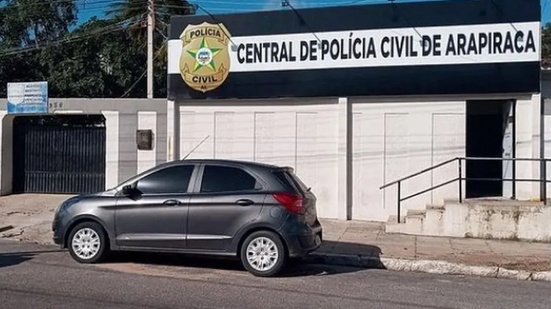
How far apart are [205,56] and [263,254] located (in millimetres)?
8188

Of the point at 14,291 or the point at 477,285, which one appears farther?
the point at 477,285

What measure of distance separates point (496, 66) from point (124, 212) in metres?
9.16

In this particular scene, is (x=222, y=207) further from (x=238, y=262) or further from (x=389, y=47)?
(x=389, y=47)

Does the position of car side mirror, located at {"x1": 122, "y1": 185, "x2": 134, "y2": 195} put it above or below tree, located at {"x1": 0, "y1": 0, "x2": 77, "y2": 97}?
below

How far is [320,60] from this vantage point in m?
15.3

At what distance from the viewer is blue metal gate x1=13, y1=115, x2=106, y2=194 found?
18141 mm

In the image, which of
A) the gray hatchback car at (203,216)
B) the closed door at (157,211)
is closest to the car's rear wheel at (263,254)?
the gray hatchback car at (203,216)

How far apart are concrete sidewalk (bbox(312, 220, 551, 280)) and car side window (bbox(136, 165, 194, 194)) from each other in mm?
2703

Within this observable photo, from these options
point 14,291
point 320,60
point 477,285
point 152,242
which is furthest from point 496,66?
point 14,291

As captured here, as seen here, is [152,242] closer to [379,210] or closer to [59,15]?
[379,210]

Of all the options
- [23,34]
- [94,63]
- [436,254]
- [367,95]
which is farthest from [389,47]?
[23,34]

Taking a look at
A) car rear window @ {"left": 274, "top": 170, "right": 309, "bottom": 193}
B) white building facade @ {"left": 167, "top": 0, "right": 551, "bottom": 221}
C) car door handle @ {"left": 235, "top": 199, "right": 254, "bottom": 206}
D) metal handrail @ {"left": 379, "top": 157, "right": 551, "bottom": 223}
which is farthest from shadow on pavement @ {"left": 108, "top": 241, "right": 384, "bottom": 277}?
white building facade @ {"left": 167, "top": 0, "right": 551, "bottom": 221}

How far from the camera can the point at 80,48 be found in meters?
28.6

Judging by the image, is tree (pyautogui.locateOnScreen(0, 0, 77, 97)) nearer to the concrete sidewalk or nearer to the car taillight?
the concrete sidewalk
